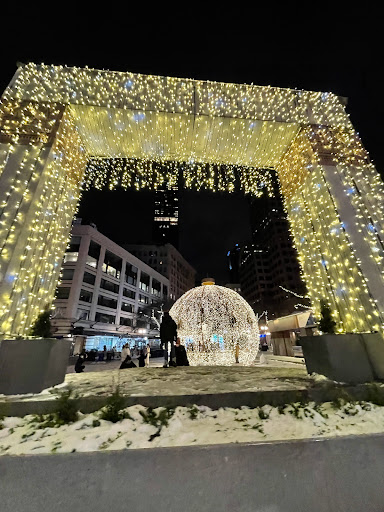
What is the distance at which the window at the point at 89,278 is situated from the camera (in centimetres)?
3656

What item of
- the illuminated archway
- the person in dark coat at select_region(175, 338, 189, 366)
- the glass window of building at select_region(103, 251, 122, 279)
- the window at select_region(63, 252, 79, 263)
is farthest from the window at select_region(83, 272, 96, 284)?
the person in dark coat at select_region(175, 338, 189, 366)

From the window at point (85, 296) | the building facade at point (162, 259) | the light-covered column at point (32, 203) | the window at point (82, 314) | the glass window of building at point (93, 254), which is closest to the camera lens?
the light-covered column at point (32, 203)

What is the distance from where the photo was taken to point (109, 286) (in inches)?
1652

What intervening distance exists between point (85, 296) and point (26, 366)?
3588 cm

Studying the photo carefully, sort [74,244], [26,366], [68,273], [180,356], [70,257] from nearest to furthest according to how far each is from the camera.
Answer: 1. [26,366]
2. [180,356]
3. [68,273]
4. [70,257]
5. [74,244]

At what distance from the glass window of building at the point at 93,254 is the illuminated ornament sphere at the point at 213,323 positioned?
3267 cm

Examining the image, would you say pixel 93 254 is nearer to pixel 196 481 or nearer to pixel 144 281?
pixel 144 281

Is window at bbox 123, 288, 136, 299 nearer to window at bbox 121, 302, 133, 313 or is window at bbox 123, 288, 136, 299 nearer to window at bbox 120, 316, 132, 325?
window at bbox 121, 302, 133, 313

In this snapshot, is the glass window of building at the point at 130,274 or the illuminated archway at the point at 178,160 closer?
the illuminated archway at the point at 178,160

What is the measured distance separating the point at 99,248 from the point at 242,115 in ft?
122

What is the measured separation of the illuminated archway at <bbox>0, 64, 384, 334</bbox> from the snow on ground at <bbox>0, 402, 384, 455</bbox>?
126 inches

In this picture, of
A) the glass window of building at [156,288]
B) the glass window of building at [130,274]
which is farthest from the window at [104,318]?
the glass window of building at [156,288]

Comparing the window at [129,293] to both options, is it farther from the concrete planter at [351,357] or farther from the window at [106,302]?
the concrete planter at [351,357]

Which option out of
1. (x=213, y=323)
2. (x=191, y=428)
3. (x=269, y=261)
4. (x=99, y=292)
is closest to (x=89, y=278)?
(x=99, y=292)
